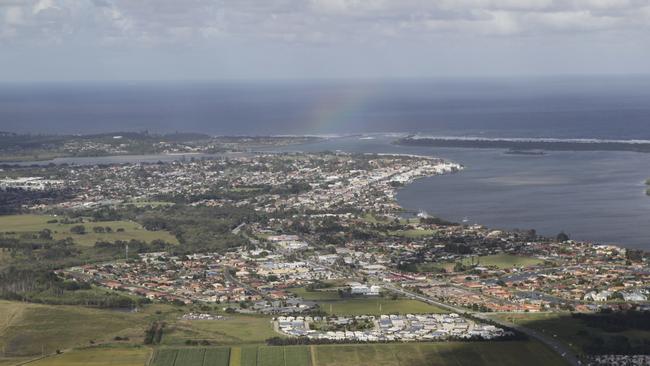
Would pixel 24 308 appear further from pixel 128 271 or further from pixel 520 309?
pixel 520 309

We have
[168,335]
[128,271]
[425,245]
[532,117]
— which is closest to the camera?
[168,335]

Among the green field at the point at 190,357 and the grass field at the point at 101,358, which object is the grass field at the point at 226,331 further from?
the grass field at the point at 101,358

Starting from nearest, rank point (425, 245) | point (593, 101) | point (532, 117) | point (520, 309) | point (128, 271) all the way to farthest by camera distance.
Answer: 1. point (520, 309)
2. point (128, 271)
3. point (425, 245)
4. point (532, 117)
5. point (593, 101)

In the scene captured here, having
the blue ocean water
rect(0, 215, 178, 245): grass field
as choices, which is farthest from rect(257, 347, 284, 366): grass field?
the blue ocean water

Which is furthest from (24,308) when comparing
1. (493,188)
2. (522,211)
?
(493,188)

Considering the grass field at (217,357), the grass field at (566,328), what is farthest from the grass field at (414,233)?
the grass field at (217,357)

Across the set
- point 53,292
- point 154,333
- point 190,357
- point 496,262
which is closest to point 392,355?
point 190,357
